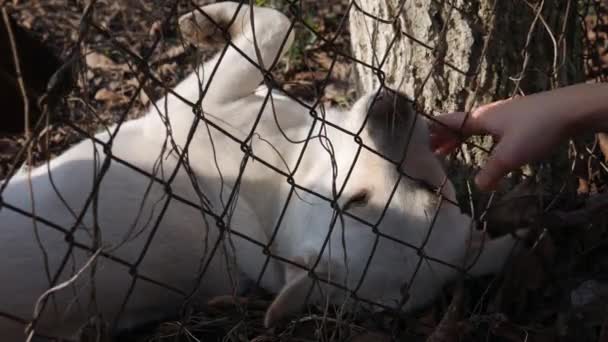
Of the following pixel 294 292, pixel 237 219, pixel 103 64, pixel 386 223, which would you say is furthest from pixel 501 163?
pixel 103 64

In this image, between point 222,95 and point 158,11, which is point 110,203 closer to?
point 222,95

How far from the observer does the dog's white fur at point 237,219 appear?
8.14 ft

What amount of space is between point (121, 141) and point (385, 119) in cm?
117

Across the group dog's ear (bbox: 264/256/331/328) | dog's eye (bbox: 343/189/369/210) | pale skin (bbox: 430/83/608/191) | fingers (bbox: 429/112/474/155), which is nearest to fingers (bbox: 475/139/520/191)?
pale skin (bbox: 430/83/608/191)

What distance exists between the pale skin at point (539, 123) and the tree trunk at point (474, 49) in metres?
0.59

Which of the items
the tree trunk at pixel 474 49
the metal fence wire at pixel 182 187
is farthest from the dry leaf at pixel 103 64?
the tree trunk at pixel 474 49

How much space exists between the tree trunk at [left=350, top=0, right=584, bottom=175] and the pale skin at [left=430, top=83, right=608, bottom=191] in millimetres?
590

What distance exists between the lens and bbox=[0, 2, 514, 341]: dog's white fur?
2482mm

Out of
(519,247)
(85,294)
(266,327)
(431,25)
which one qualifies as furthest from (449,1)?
(85,294)

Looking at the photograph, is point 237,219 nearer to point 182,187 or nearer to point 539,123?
point 182,187

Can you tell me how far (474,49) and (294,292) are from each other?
121 cm

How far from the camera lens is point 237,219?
2.88 m

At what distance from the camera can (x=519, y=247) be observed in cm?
264

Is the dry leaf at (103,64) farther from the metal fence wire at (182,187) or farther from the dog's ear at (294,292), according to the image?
the dog's ear at (294,292)
